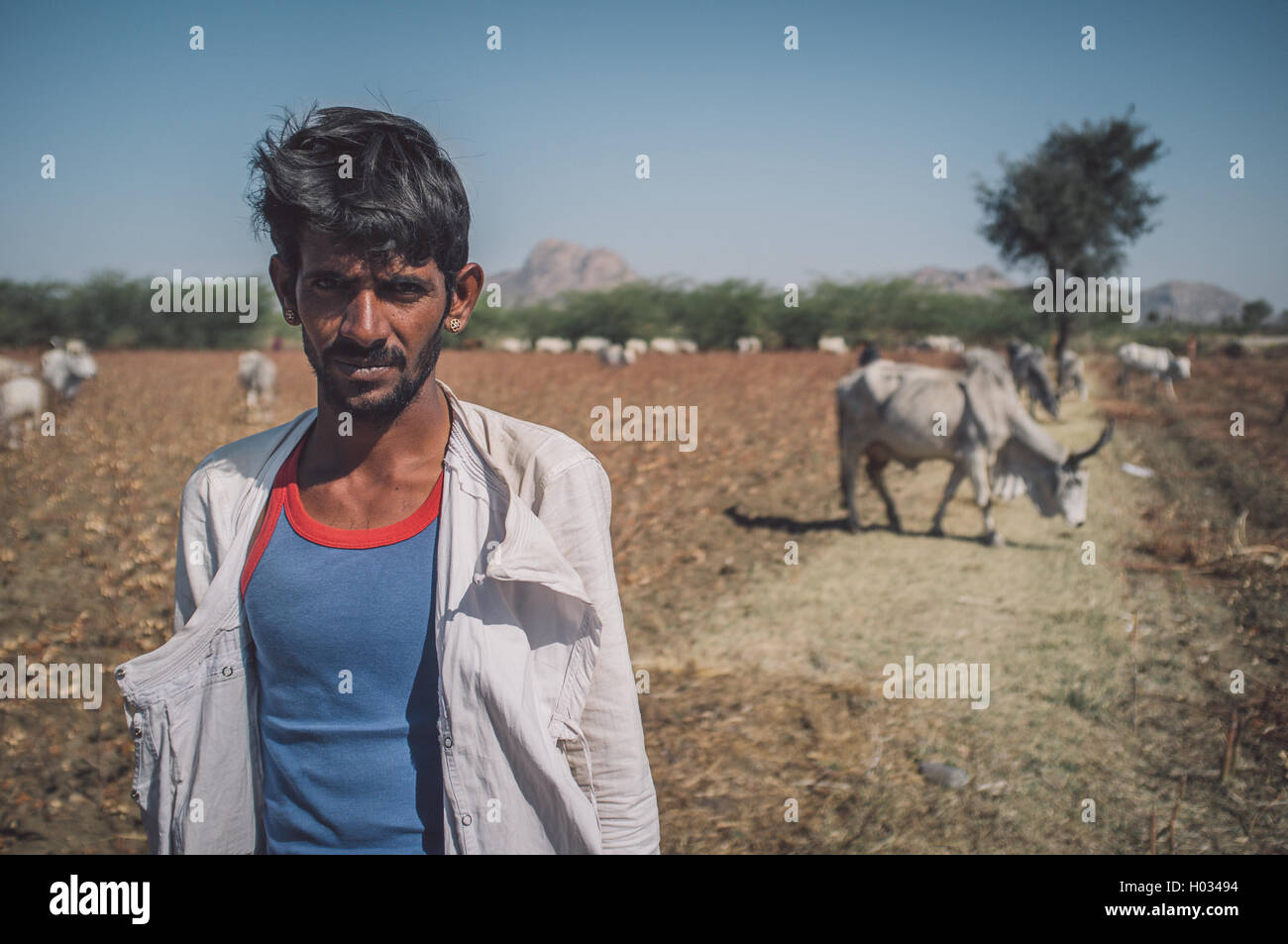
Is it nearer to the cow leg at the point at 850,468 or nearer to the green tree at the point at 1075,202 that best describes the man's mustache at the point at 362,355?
the cow leg at the point at 850,468

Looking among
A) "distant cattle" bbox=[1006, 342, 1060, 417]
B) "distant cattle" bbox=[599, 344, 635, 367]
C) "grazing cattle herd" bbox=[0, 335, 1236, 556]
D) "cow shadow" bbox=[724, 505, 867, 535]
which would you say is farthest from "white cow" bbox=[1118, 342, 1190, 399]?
"distant cattle" bbox=[599, 344, 635, 367]

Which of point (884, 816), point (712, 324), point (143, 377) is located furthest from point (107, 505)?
point (712, 324)

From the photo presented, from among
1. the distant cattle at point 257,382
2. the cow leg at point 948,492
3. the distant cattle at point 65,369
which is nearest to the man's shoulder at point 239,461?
the cow leg at point 948,492

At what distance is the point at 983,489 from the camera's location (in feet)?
28.3

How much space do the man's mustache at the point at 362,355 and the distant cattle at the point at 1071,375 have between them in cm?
2159

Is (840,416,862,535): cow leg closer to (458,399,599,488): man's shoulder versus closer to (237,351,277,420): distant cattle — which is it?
(458,399,599,488): man's shoulder

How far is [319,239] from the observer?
5.57 feet

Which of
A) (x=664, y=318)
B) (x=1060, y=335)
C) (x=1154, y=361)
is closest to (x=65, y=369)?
(x=1154, y=361)

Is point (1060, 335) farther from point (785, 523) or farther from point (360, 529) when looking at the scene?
point (360, 529)

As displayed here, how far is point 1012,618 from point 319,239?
6.48 meters

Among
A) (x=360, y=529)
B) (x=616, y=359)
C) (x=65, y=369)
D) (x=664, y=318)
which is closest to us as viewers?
(x=360, y=529)

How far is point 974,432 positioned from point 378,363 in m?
7.84

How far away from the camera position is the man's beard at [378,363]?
1729 mm

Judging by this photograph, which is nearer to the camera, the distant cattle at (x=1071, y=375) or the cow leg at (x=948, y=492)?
the cow leg at (x=948, y=492)
